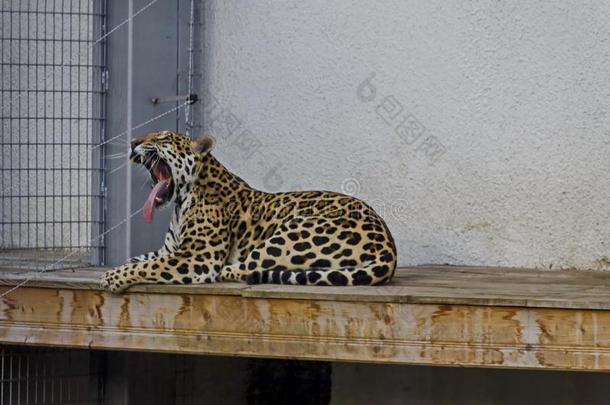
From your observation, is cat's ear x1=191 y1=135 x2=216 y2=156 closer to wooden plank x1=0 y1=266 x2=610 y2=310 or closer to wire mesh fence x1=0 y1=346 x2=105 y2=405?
wooden plank x1=0 y1=266 x2=610 y2=310

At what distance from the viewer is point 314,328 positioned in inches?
206

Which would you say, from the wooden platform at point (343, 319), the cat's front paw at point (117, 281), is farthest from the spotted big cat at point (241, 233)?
the wooden platform at point (343, 319)

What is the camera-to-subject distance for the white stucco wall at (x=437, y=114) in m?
6.61

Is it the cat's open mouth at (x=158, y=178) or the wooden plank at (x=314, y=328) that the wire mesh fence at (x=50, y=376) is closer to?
the wooden plank at (x=314, y=328)

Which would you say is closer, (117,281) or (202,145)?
(117,281)

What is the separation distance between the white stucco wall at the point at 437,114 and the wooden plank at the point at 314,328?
1.79 metres

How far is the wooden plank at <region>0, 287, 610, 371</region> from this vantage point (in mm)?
4910

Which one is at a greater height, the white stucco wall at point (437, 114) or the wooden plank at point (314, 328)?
the white stucco wall at point (437, 114)

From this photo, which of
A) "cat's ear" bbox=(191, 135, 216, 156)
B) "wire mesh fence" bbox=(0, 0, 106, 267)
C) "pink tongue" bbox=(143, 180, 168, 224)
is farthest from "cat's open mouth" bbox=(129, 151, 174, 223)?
"wire mesh fence" bbox=(0, 0, 106, 267)

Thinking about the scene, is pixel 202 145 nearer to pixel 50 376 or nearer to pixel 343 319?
pixel 343 319

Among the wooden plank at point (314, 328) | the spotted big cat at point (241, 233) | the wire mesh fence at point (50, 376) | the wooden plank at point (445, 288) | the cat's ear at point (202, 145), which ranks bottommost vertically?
the wire mesh fence at point (50, 376)

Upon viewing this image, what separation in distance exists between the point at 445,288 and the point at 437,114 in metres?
1.78

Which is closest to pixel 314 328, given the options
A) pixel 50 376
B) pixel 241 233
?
pixel 241 233

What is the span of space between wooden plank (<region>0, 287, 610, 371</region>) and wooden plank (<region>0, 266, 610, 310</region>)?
0.03 meters
